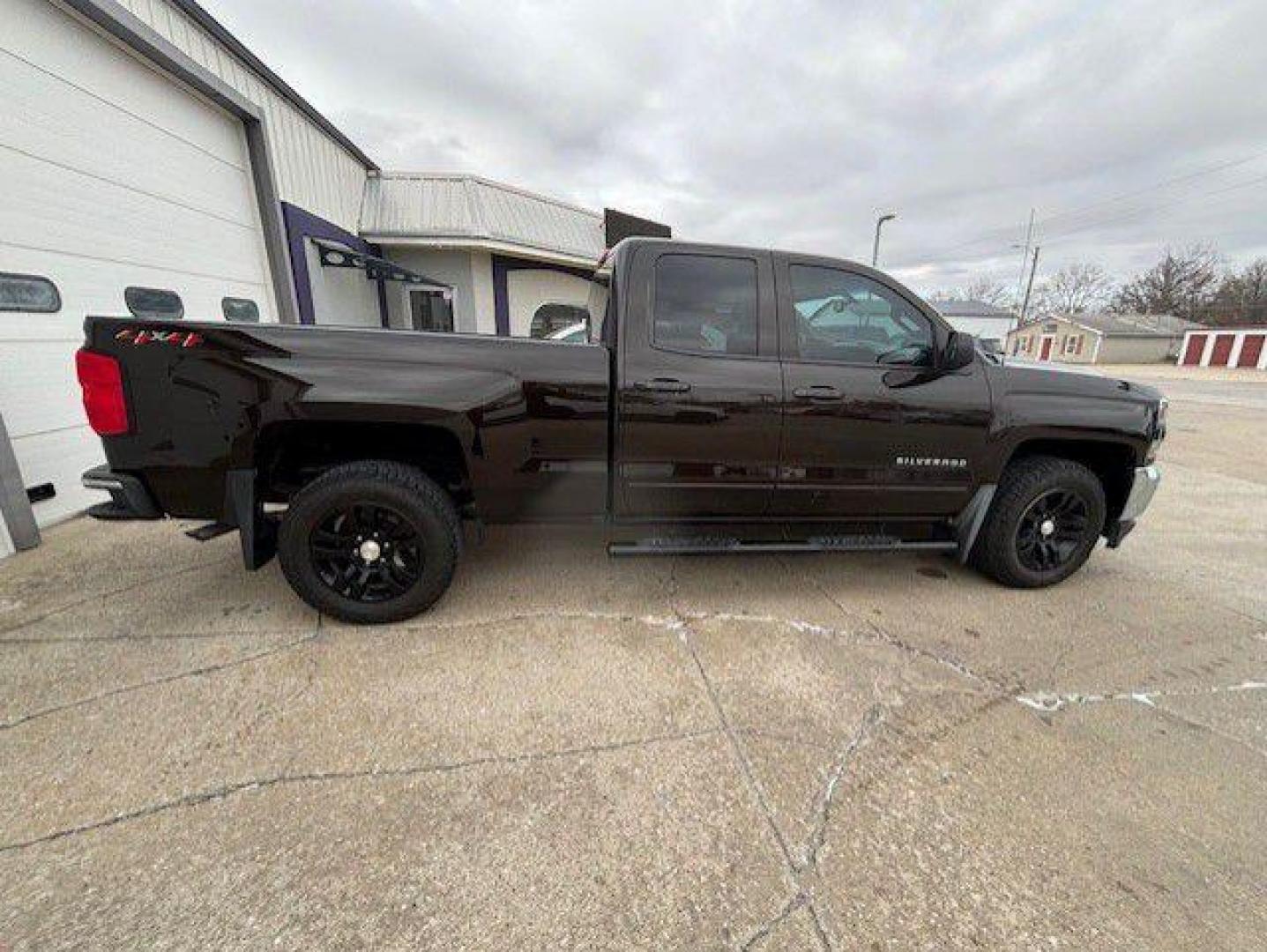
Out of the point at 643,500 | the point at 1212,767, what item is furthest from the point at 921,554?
the point at 643,500

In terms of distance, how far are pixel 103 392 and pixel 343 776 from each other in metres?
2.03

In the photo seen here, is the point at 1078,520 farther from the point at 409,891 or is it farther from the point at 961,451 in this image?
the point at 409,891

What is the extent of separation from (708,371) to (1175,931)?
8.21 feet

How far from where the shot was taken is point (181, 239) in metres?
5.26

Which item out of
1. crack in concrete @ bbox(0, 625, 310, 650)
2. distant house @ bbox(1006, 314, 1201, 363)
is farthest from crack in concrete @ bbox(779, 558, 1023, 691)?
distant house @ bbox(1006, 314, 1201, 363)

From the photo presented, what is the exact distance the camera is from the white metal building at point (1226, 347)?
128 feet

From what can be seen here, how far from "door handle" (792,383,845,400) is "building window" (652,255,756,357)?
0.32 meters

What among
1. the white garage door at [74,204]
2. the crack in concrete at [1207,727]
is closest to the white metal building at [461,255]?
the white garage door at [74,204]

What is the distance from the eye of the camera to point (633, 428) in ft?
9.32

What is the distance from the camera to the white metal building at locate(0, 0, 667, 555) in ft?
12.5

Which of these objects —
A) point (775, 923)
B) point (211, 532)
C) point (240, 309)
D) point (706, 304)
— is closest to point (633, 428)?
point (706, 304)

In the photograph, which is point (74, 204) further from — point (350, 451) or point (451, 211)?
point (451, 211)

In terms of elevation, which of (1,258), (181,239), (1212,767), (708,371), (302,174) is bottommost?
(1212,767)

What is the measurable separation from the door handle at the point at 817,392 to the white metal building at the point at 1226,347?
56.4 metres
